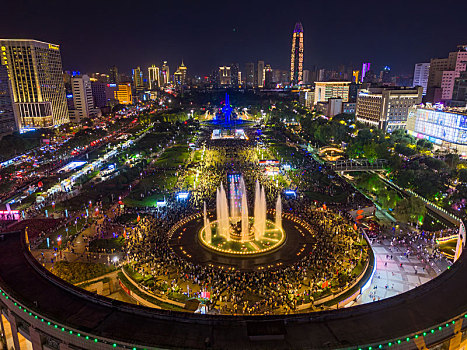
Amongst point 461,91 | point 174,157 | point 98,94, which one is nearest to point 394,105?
point 461,91

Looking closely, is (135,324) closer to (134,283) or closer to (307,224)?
(134,283)

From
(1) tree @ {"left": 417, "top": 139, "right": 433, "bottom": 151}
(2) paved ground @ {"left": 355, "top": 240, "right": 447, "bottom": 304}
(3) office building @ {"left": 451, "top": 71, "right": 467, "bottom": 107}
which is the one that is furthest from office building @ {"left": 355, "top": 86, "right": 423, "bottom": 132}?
(2) paved ground @ {"left": 355, "top": 240, "right": 447, "bottom": 304}

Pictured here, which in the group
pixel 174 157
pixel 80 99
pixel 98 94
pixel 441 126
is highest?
pixel 98 94

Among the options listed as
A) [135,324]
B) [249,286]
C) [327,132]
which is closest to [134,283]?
[249,286]

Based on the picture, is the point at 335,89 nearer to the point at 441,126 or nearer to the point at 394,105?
the point at 394,105

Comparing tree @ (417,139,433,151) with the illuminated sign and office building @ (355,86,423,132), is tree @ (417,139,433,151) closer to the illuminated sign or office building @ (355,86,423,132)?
office building @ (355,86,423,132)

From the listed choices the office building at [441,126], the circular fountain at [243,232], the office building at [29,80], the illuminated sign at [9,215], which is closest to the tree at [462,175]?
the office building at [441,126]
